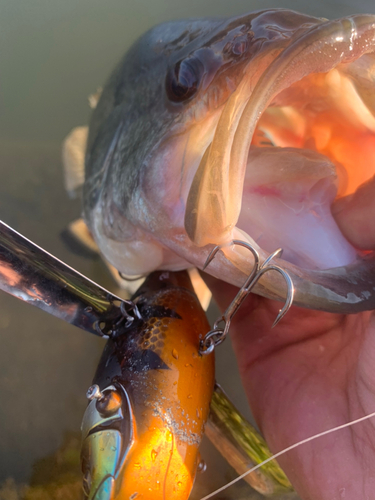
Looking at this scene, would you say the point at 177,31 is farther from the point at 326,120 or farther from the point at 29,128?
the point at 29,128

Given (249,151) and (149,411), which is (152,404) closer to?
(149,411)

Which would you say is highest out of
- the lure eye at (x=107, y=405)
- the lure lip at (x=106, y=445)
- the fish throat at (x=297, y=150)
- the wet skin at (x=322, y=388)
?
the fish throat at (x=297, y=150)

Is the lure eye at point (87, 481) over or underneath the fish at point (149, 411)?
underneath

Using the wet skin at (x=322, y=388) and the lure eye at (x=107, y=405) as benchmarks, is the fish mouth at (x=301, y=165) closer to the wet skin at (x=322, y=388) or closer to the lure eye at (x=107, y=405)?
the wet skin at (x=322, y=388)

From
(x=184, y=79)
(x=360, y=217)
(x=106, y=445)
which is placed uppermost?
(x=184, y=79)

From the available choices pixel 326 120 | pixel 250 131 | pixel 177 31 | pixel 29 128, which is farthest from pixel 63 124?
pixel 250 131

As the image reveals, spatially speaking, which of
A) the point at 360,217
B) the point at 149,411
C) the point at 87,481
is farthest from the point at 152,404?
the point at 360,217

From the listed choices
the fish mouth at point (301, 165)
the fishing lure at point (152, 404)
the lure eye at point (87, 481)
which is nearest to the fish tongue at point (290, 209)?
the fish mouth at point (301, 165)
